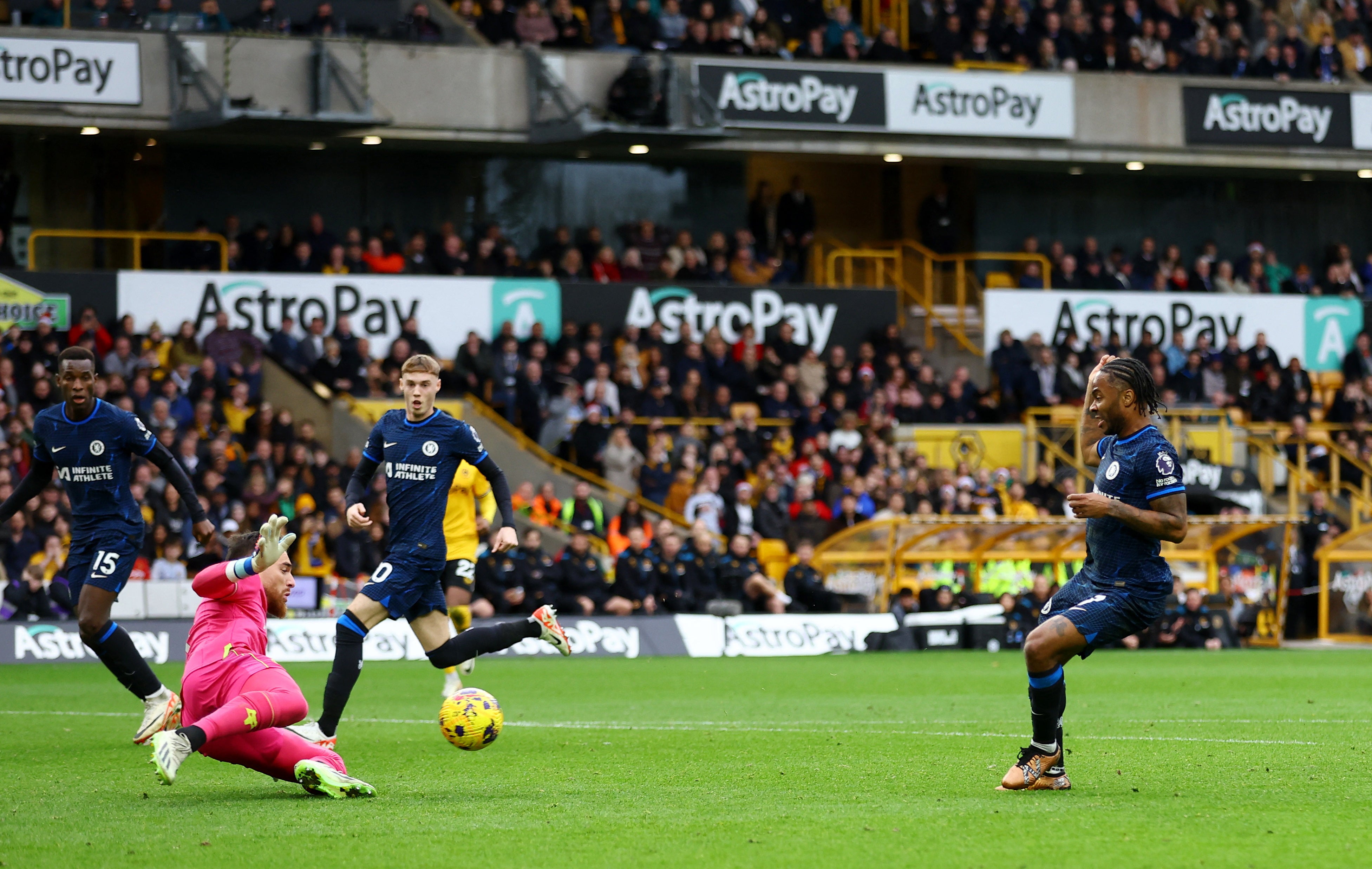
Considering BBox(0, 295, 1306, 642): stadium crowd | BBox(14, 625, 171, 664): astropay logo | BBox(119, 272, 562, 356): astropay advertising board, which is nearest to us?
BBox(14, 625, 171, 664): astropay logo

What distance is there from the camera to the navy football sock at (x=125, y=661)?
11109 mm

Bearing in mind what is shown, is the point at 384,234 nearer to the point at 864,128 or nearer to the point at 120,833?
the point at 864,128

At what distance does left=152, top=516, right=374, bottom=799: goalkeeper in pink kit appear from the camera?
8055 millimetres

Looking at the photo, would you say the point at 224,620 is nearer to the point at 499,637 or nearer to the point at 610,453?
the point at 499,637

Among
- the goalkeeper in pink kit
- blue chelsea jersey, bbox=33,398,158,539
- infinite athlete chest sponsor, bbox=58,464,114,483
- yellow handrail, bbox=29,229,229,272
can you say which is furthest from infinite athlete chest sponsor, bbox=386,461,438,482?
yellow handrail, bbox=29,229,229,272

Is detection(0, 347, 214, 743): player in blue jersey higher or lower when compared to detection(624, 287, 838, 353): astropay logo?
lower

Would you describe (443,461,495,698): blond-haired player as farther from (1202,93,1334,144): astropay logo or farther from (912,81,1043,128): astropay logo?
(1202,93,1334,144): astropay logo

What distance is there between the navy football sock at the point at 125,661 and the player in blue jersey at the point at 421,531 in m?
1.42

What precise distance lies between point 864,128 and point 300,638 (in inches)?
555

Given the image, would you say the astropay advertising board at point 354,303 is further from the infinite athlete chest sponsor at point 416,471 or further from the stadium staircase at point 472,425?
the infinite athlete chest sponsor at point 416,471

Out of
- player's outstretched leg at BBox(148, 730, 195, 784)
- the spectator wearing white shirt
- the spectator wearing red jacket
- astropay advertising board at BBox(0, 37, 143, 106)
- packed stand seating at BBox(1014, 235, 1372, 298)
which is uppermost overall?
astropay advertising board at BBox(0, 37, 143, 106)

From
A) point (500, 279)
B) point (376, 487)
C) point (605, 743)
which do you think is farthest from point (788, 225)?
point (605, 743)

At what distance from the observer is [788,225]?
3300cm

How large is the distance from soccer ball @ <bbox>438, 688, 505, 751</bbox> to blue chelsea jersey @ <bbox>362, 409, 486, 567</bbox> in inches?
42.7
